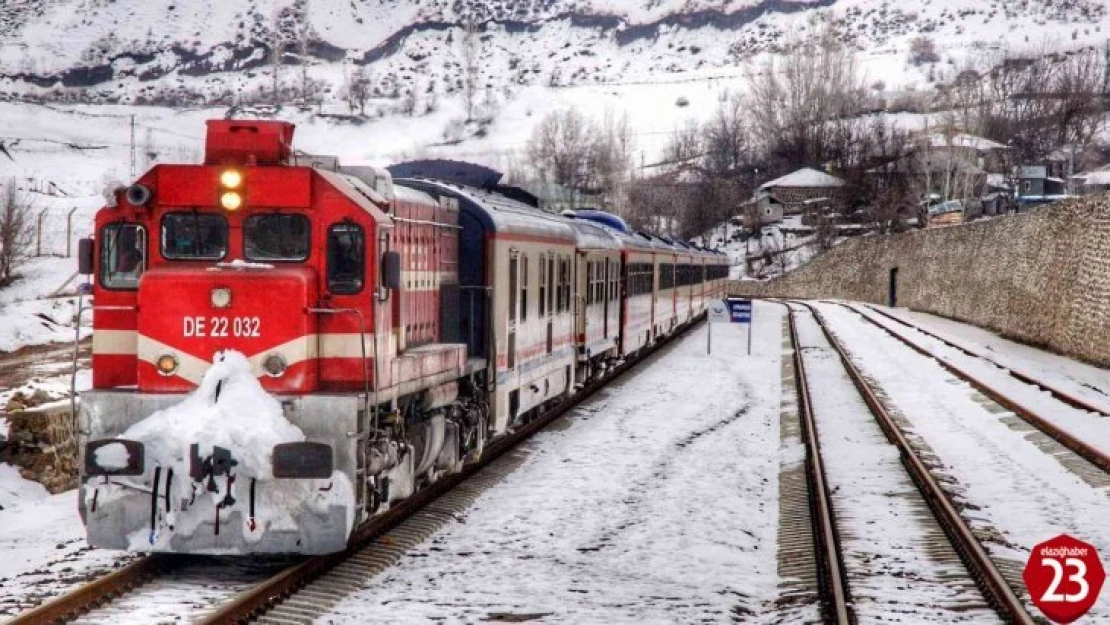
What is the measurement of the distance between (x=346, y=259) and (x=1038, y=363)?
27.6 metres

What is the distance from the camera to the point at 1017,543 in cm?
1230

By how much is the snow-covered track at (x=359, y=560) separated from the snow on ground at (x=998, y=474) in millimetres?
5477

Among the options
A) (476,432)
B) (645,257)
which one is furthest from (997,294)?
(476,432)

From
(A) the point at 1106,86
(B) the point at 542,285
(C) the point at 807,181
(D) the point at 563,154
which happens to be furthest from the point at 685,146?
(B) the point at 542,285

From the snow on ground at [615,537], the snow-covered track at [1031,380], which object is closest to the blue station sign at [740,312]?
the snow-covered track at [1031,380]

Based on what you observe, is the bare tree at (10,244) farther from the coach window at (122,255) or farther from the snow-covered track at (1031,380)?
the coach window at (122,255)

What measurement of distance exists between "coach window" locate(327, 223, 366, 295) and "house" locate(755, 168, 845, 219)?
111288 millimetres

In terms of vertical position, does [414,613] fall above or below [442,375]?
below

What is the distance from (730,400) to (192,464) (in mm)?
15423

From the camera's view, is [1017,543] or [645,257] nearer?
[1017,543]

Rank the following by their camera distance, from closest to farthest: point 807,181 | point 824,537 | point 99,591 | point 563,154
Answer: point 99,591, point 824,537, point 807,181, point 563,154

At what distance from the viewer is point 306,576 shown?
33.5 ft

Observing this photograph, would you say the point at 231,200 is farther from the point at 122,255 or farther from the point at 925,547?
the point at 925,547

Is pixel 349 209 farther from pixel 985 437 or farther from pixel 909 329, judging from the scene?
pixel 909 329
